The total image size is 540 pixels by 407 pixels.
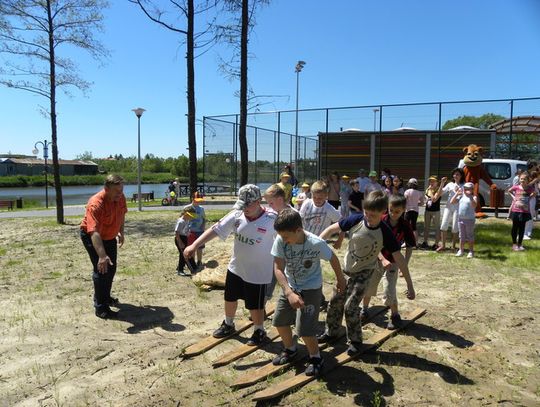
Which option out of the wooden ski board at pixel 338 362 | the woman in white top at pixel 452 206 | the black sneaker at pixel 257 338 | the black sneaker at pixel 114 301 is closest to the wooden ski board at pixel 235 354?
the black sneaker at pixel 257 338

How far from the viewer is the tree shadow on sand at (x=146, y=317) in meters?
5.16

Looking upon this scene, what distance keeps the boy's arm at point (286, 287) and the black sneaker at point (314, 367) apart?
600 millimetres

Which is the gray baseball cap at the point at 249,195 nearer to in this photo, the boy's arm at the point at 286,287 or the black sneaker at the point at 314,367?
the boy's arm at the point at 286,287

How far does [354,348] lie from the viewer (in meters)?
4.06

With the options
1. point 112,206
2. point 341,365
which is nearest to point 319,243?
point 341,365

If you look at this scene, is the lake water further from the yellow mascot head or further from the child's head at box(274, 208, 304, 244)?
the child's head at box(274, 208, 304, 244)

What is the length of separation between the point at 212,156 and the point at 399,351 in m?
20.7

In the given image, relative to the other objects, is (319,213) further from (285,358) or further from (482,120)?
(482,120)

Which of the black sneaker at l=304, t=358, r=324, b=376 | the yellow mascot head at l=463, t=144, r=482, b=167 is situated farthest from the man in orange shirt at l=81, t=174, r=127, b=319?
the yellow mascot head at l=463, t=144, r=482, b=167

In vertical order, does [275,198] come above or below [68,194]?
above

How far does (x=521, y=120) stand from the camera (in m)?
18.6

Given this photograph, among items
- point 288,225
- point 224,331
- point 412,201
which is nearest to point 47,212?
point 412,201

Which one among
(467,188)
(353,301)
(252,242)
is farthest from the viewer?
(467,188)

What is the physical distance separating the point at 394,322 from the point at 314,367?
144 cm
